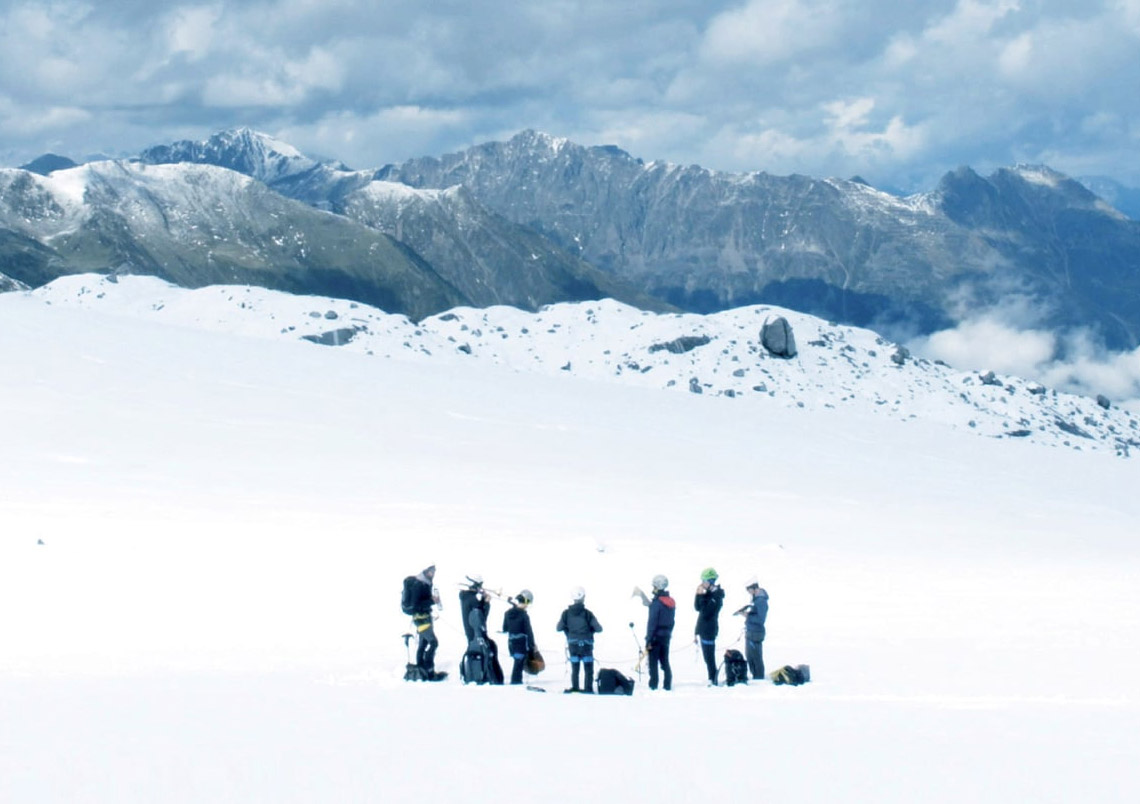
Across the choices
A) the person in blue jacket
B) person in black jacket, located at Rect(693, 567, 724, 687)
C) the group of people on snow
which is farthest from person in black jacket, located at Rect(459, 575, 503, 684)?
the person in blue jacket

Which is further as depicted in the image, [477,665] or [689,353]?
[689,353]

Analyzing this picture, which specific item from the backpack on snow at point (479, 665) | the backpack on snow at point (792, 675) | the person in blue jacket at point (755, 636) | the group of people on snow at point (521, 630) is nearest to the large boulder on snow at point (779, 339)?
the person in blue jacket at point (755, 636)

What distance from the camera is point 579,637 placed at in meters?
15.4

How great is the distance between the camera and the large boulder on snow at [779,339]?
5054 inches

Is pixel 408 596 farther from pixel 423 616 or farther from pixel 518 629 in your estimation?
pixel 518 629

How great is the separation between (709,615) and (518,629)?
279 cm

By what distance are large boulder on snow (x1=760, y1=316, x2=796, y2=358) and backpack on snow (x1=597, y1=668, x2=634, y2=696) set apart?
115 metres

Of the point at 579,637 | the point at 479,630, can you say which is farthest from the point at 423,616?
the point at 579,637

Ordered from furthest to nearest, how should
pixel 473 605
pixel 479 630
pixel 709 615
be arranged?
pixel 709 615, pixel 473 605, pixel 479 630

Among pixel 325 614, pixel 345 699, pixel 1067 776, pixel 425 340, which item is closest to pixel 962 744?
pixel 1067 776

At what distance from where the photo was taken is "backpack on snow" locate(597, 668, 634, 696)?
15453 mm

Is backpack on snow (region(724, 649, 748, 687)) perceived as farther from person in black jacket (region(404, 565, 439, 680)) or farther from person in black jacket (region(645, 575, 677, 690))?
person in black jacket (region(404, 565, 439, 680))

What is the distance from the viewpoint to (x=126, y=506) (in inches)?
1054

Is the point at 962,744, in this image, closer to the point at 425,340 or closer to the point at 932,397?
the point at 425,340
